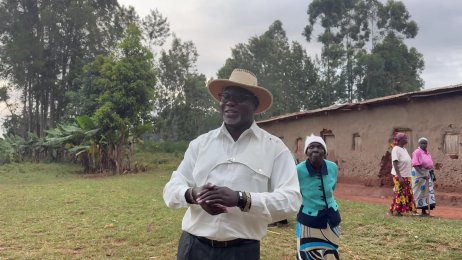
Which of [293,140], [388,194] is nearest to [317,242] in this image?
[388,194]

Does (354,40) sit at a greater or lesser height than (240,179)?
greater

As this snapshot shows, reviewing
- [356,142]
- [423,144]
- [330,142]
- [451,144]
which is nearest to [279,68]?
[330,142]

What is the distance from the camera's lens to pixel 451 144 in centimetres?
1106

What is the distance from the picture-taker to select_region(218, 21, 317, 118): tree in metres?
36.8

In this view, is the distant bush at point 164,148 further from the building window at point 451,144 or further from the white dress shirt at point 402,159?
the white dress shirt at point 402,159

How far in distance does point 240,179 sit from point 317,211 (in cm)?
217

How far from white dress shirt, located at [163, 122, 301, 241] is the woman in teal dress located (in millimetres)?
1940

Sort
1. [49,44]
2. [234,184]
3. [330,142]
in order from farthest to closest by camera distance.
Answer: [49,44]
[330,142]
[234,184]

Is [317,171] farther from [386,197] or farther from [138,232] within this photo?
[386,197]

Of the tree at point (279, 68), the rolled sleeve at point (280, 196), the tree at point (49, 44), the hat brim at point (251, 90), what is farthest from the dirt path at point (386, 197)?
the tree at point (279, 68)

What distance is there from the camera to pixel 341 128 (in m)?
14.8

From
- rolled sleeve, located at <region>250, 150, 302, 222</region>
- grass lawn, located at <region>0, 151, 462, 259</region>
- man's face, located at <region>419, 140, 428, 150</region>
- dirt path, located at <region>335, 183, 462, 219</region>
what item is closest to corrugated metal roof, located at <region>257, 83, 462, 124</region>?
dirt path, located at <region>335, 183, 462, 219</region>

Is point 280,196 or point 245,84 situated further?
point 245,84

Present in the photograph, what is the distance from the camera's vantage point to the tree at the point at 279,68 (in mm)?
36812
